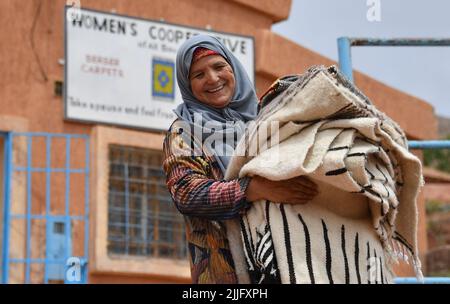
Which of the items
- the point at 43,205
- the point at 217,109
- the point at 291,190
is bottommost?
the point at 291,190

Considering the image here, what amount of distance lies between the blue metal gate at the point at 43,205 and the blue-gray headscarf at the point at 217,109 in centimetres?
534

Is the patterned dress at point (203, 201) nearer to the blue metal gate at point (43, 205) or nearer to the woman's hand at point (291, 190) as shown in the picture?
the woman's hand at point (291, 190)

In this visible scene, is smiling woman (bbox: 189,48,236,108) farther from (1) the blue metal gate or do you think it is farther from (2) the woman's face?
(1) the blue metal gate

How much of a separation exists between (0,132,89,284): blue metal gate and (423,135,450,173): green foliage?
7.75 m

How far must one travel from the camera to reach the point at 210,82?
3.70 metres

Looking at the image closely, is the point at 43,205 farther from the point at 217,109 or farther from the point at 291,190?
the point at 291,190

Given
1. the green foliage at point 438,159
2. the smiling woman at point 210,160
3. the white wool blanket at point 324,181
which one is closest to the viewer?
the white wool blanket at point 324,181

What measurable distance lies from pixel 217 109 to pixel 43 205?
5.56m

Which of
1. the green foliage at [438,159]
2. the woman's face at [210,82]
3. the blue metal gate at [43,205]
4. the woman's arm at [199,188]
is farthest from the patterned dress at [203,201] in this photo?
the green foliage at [438,159]

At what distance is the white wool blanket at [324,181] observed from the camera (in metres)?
3.27

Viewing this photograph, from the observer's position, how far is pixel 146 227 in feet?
31.5

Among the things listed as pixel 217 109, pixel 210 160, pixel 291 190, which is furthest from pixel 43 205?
pixel 291 190
